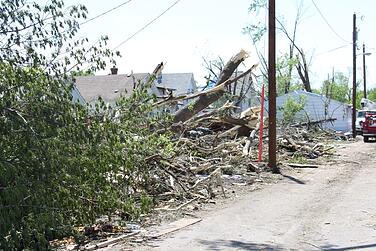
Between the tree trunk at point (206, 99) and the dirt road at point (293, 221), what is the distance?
3.86m

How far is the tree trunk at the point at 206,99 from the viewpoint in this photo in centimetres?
1564

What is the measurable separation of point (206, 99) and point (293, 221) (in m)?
7.96

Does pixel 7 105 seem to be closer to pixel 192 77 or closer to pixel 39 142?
pixel 39 142

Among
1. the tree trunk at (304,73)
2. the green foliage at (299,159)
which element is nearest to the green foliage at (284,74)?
the tree trunk at (304,73)

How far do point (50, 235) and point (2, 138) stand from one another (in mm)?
1646

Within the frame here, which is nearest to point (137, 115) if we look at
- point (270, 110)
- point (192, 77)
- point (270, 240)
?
point (270, 240)

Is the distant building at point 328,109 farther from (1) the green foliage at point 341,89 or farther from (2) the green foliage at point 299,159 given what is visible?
(2) the green foliage at point 299,159

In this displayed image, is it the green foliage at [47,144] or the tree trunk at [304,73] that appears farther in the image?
the tree trunk at [304,73]

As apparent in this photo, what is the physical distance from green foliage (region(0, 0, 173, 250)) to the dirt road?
1.36 meters

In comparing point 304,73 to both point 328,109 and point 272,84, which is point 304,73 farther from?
point 272,84

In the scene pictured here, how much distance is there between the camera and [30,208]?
5266 mm

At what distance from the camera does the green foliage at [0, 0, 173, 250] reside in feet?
16.8

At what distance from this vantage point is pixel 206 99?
15992 mm

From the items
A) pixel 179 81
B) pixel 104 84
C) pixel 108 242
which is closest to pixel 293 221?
pixel 108 242
